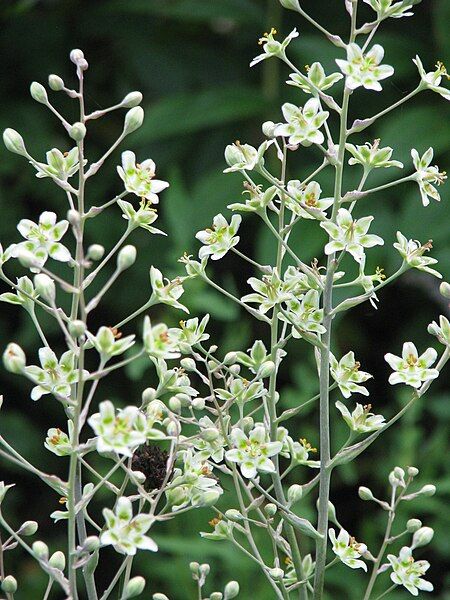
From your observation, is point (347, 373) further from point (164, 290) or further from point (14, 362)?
point (14, 362)

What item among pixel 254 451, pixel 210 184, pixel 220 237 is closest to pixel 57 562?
pixel 254 451

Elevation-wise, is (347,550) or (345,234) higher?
(345,234)

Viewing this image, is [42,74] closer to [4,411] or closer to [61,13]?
[61,13]

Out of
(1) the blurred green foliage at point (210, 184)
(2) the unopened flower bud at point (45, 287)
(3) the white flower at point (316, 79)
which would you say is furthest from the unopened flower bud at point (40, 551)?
(1) the blurred green foliage at point (210, 184)

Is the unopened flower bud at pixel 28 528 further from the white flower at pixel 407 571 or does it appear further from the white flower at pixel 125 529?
the white flower at pixel 407 571

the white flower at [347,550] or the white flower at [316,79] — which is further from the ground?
the white flower at [316,79]

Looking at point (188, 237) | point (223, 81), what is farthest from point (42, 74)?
point (188, 237)
